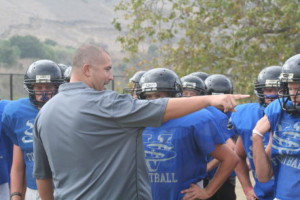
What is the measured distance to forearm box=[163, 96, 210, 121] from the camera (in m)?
3.65

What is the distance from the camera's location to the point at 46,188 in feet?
14.0

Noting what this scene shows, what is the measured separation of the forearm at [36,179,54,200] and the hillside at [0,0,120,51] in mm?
75439

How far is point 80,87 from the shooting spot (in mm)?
3951

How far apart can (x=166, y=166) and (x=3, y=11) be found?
8385 cm

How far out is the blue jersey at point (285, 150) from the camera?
4668 mm

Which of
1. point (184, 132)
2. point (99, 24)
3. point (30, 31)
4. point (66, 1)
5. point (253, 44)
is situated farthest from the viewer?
point (66, 1)

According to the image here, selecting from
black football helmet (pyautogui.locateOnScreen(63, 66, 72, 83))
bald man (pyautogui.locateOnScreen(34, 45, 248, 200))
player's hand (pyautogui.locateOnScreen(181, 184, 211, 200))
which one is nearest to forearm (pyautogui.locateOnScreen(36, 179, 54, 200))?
bald man (pyautogui.locateOnScreen(34, 45, 248, 200))

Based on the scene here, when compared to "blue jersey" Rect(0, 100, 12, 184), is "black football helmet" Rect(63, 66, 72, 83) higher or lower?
higher

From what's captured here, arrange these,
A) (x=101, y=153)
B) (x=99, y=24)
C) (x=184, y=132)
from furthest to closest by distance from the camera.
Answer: (x=99, y=24), (x=184, y=132), (x=101, y=153)

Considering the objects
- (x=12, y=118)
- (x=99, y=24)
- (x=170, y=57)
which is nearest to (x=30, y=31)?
(x=99, y=24)

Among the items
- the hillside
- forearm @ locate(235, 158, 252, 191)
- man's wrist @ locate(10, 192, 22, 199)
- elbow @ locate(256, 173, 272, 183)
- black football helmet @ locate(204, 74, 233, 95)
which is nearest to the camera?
elbow @ locate(256, 173, 272, 183)

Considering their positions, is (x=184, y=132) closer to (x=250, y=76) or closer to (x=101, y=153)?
(x=101, y=153)

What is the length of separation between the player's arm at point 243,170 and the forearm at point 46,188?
234 centimetres

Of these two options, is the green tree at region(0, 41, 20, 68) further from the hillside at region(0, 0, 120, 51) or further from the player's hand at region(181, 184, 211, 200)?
the player's hand at region(181, 184, 211, 200)
